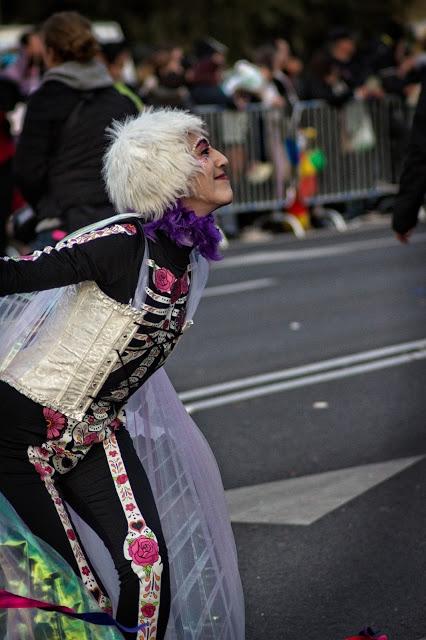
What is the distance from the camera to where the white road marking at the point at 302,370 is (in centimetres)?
728

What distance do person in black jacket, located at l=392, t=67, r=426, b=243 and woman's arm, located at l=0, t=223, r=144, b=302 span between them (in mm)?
2308

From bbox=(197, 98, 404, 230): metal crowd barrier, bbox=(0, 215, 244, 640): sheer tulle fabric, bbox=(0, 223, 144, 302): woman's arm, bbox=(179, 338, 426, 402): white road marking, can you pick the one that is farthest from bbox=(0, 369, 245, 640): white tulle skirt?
bbox=(197, 98, 404, 230): metal crowd barrier

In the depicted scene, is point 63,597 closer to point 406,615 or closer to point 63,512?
point 63,512

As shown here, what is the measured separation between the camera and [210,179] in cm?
349

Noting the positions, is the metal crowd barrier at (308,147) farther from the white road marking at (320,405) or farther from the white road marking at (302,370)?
the white road marking at (320,405)

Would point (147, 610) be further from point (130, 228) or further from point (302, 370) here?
point (302, 370)

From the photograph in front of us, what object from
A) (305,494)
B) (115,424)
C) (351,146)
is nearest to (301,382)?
(305,494)

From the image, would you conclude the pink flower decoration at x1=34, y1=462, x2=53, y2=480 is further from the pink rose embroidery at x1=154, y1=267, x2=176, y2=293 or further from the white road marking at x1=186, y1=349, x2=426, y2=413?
the white road marking at x1=186, y1=349, x2=426, y2=413

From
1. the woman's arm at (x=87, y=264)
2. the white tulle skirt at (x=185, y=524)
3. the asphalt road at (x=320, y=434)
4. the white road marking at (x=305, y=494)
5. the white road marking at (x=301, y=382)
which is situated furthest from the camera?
the white road marking at (x=301, y=382)

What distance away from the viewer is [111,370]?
3.38 m

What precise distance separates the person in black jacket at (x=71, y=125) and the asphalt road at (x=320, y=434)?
127 cm

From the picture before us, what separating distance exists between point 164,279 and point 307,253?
9341mm

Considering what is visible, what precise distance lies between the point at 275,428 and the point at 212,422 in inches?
13.5

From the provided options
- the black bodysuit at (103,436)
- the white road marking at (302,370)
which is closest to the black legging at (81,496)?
the black bodysuit at (103,436)
